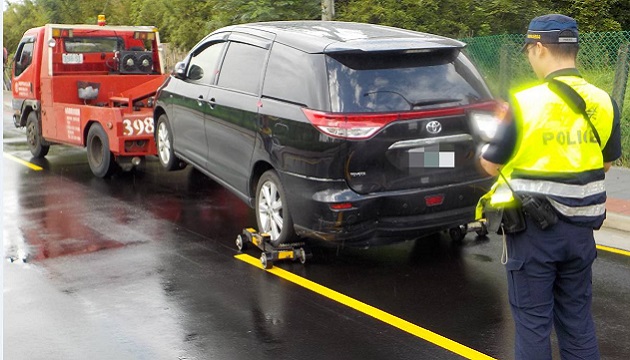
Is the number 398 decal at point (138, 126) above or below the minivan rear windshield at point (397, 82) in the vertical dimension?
below

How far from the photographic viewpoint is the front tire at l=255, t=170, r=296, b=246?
21.0 feet

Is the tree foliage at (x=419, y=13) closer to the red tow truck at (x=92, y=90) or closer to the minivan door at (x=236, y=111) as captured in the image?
the red tow truck at (x=92, y=90)

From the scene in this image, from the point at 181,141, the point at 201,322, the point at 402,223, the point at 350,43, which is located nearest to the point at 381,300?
the point at 402,223

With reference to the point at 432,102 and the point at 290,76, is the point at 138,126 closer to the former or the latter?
the point at 290,76

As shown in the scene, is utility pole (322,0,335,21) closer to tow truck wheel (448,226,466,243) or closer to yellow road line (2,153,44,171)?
yellow road line (2,153,44,171)

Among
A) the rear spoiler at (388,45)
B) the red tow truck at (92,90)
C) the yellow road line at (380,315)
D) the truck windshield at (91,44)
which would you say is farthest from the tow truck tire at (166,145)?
the rear spoiler at (388,45)

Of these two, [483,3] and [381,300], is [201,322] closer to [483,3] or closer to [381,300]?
[381,300]

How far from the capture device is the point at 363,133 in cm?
569

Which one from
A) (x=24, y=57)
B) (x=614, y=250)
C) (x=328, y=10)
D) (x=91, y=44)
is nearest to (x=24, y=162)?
(x=24, y=57)

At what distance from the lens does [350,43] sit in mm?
6000

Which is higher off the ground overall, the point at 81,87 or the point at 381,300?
the point at 81,87

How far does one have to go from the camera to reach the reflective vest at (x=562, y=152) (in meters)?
3.43

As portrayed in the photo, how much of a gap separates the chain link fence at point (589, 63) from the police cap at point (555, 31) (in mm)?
6777

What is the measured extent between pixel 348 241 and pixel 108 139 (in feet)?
16.8
